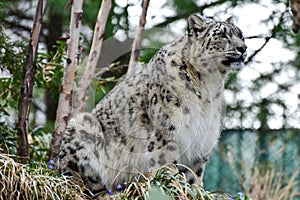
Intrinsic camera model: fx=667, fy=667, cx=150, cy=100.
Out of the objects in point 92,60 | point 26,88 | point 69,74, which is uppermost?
point 92,60

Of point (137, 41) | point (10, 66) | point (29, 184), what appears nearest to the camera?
point (29, 184)

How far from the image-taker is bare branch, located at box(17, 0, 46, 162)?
5262 millimetres

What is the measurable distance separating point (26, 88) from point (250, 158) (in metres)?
3.99

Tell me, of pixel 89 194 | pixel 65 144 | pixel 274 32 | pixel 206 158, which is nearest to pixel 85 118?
pixel 65 144

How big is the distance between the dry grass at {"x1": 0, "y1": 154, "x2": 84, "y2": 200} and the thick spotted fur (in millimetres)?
492

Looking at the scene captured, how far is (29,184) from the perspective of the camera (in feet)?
14.0

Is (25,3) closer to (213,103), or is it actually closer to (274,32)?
(274,32)

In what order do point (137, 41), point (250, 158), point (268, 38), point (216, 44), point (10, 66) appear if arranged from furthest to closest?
1. point (250, 158)
2. point (268, 38)
3. point (10, 66)
4. point (137, 41)
5. point (216, 44)

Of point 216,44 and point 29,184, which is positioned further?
point 216,44

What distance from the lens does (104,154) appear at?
499cm

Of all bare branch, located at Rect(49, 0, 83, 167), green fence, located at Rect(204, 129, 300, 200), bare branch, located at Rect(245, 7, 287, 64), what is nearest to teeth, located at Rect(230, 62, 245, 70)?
bare branch, located at Rect(49, 0, 83, 167)

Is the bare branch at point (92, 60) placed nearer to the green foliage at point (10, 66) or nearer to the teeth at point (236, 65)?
the green foliage at point (10, 66)

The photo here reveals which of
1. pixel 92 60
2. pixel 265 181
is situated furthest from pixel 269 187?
pixel 92 60

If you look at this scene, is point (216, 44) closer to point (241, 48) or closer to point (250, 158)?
point (241, 48)
